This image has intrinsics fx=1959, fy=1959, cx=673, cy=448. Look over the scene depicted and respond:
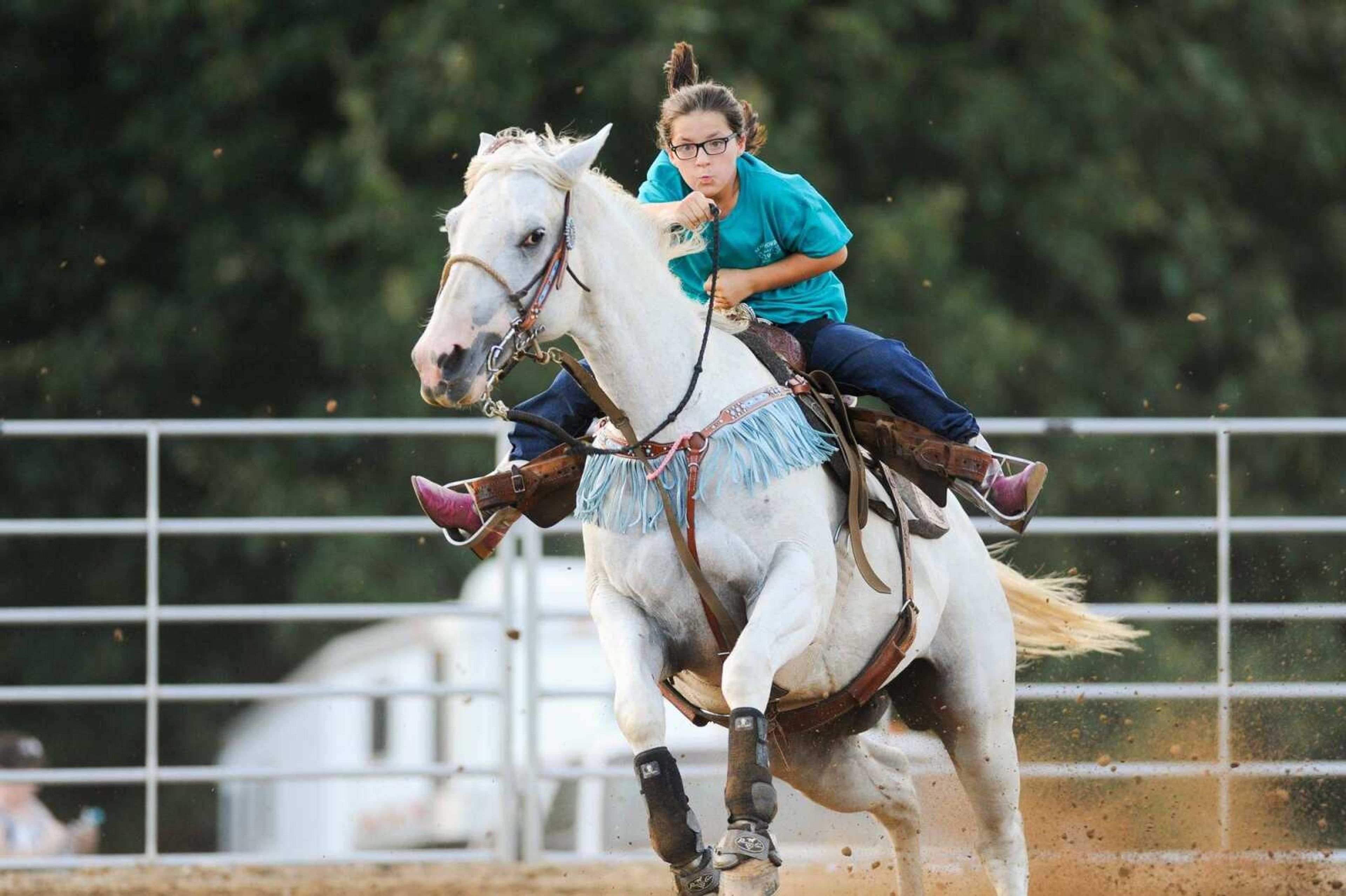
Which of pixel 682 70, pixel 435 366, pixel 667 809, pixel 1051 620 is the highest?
pixel 682 70

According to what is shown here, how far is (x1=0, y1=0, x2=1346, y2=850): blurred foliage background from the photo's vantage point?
12.8 m

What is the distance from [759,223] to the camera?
15.7 feet

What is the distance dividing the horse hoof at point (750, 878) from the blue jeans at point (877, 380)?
1.22 meters

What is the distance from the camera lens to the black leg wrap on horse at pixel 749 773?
4.15 meters

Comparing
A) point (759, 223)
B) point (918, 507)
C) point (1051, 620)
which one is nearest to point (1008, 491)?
point (918, 507)

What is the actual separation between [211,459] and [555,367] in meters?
2.80

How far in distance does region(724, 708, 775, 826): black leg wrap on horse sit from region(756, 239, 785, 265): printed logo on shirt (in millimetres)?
1202

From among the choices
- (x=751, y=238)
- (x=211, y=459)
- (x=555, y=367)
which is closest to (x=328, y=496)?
(x=211, y=459)

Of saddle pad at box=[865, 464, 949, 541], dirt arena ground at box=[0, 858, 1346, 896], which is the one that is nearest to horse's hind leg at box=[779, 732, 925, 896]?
saddle pad at box=[865, 464, 949, 541]

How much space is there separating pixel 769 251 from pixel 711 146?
0.32 meters

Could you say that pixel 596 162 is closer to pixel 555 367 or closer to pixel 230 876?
pixel 555 367

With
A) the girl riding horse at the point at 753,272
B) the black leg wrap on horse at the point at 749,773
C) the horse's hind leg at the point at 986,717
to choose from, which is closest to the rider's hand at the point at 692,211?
the girl riding horse at the point at 753,272

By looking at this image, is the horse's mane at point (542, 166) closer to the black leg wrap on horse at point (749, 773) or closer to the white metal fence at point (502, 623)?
the black leg wrap on horse at point (749, 773)

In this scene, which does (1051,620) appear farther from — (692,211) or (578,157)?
(578,157)
